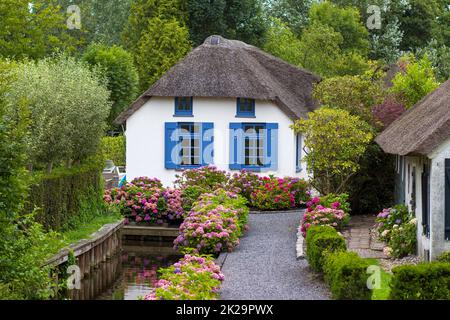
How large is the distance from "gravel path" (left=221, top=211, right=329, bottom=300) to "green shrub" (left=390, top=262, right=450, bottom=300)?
2.47 meters

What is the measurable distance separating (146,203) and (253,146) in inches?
256

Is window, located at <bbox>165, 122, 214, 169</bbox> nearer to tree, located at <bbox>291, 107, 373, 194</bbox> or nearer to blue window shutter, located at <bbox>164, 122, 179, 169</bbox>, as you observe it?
blue window shutter, located at <bbox>164, 122, 179, 169</bbox>

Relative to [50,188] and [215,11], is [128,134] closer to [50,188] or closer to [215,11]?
[50,188]

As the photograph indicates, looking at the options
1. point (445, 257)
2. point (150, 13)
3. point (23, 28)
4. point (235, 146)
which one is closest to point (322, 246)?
point (445, 257)

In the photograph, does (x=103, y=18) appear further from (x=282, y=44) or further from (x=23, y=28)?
(x=23, y=28)

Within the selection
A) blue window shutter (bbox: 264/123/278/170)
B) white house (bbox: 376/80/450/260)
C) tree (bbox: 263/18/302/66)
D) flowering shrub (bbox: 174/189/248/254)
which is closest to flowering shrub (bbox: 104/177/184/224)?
flowering shrub (bbox: 174/189/248/254)

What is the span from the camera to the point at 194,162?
1334 inches

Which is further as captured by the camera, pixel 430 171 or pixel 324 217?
pixel 324 217

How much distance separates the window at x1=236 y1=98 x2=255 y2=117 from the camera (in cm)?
3394

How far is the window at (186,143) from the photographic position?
111ft

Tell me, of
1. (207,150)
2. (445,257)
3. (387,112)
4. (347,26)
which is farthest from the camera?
(347,26)

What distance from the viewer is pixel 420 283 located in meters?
14.0

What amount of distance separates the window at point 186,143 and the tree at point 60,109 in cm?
663
